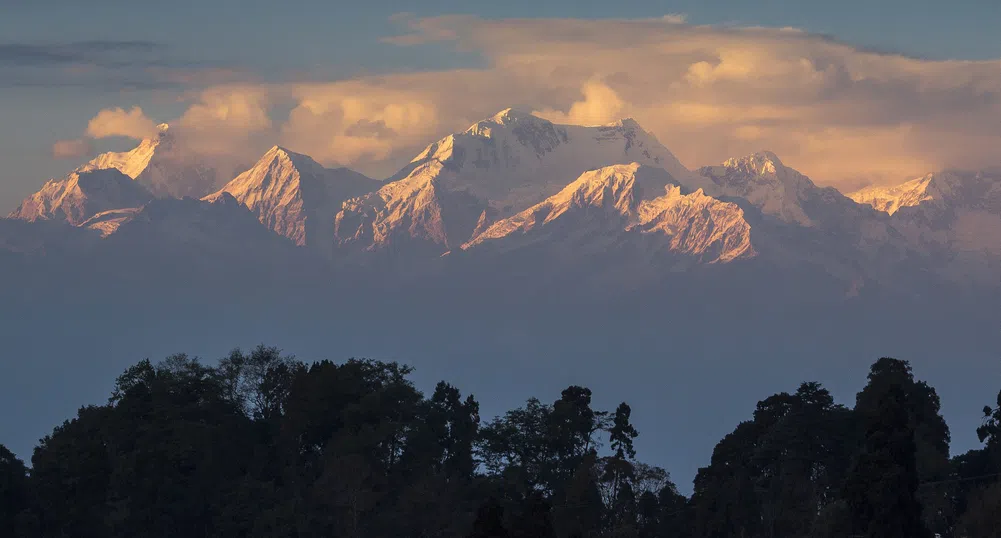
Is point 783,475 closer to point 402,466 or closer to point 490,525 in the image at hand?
point 402,466

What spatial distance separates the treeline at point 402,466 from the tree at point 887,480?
1247cm

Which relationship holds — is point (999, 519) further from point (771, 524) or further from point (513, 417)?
point (513, 417)

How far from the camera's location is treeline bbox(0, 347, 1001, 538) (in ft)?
479

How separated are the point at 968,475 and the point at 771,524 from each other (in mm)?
17873

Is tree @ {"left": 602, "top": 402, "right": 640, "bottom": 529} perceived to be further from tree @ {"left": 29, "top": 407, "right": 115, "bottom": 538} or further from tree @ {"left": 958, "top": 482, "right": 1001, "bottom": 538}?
tree @ {"left": 29, "top": 407, "right": 115, "bottom": 538}

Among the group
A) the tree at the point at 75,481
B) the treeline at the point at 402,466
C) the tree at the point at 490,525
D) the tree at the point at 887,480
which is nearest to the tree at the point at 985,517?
the treeline at the point at 402,466

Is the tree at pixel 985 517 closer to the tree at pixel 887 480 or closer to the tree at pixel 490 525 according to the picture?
the tree at pixel 887 480

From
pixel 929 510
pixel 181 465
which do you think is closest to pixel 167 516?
pixel 181 465

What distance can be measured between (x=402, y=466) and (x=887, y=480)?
2374 inches

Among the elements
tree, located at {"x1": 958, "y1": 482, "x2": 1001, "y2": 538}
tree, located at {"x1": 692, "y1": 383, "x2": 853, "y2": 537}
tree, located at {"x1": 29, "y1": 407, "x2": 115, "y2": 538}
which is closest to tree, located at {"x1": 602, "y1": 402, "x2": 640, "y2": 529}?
tree, located at {"x1": 692, "y1": 383, "x2": 853, "y2": 537}

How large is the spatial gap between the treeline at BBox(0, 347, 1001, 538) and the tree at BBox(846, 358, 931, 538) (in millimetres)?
12471

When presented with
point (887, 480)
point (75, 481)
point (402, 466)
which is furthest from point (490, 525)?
point (75, 481)

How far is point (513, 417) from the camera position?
170m

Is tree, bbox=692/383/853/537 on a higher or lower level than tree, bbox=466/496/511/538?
higher
